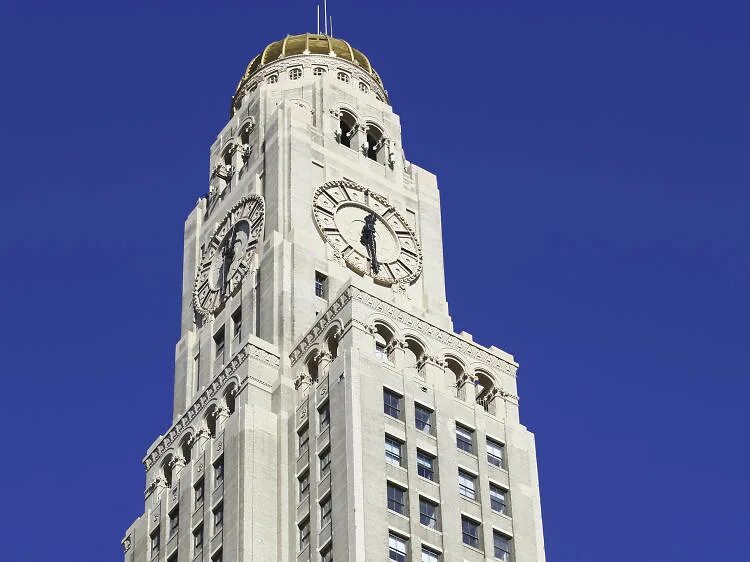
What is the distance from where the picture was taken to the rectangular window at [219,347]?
139913 millimetres

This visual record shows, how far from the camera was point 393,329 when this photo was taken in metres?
130

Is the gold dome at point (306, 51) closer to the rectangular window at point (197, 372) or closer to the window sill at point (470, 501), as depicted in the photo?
the rectangular window at point (197, 372)

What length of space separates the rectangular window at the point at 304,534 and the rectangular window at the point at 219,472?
25.6 feet

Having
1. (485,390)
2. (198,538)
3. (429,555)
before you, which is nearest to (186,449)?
(198,538)

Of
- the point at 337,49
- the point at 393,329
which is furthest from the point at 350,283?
the point at 337,49

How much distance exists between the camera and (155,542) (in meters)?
132

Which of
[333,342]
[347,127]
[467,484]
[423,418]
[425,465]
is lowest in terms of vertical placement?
[467,484]

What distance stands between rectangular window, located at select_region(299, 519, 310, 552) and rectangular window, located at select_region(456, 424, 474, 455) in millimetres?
11550

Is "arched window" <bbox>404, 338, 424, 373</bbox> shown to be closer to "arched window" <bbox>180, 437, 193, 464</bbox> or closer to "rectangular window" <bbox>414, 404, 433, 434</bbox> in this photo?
"rectangular window" <bbox>414, 404, 433, 434</bbox>

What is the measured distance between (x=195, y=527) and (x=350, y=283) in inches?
702

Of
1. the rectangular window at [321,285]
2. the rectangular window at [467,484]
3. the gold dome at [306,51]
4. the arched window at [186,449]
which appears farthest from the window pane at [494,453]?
the gold dome at [306,51]

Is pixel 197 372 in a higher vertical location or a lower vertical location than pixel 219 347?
lower

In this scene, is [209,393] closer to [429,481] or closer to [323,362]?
[323,362]

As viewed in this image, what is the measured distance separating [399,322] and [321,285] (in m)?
9.66
